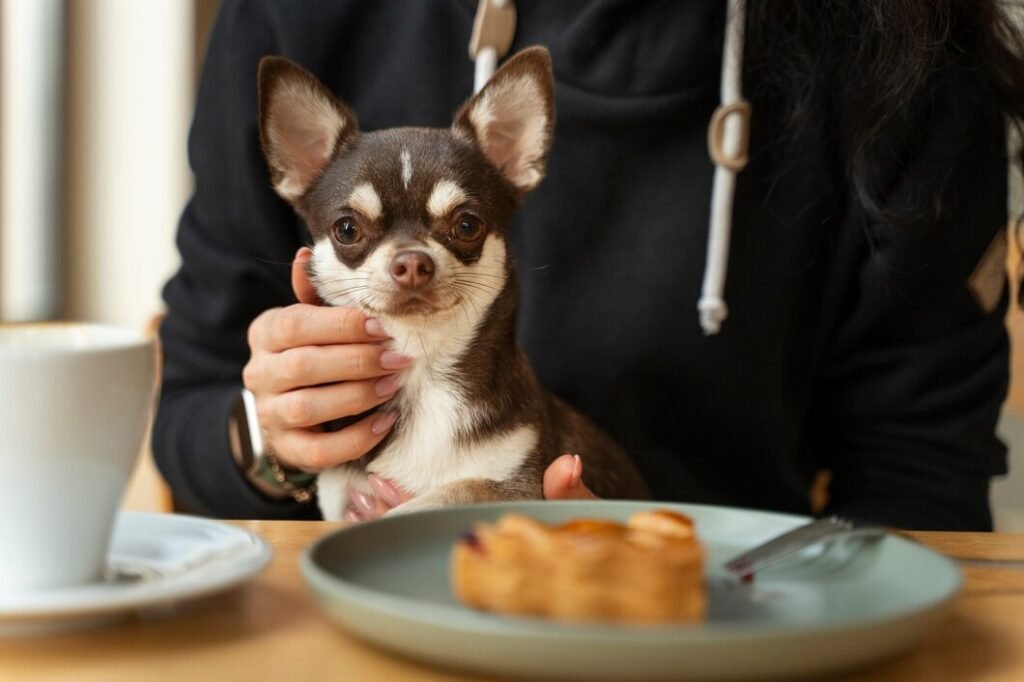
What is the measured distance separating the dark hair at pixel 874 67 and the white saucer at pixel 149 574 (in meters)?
0.79

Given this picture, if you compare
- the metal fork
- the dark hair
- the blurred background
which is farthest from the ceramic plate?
the blurred background

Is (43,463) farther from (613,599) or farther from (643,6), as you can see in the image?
(643,6)

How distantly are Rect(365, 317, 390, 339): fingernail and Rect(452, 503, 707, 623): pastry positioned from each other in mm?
381

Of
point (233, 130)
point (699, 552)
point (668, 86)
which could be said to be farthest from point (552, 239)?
point (699, 552)

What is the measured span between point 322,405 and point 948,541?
43 centimetres

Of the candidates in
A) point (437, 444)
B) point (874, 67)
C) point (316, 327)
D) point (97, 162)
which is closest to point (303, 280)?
point (316, 327)

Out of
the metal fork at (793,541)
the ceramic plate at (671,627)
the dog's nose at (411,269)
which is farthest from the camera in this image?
the dog's nose at (411,269)

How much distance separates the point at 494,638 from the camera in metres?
0.36

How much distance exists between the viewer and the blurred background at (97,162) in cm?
177

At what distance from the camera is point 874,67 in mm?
1099

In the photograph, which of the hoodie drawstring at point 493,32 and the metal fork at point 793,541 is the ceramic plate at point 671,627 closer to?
the metal fork at point 793,541

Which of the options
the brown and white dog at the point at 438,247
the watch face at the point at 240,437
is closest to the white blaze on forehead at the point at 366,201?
the brown and white dog at the point at 438,247

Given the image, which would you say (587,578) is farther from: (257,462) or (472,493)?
(257,462)

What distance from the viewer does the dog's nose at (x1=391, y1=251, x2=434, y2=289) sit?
28.7 inches
